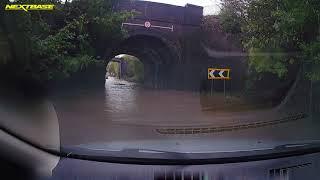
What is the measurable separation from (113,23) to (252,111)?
1.91 metres

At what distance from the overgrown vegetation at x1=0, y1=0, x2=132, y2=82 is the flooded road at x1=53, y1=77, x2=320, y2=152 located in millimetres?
344

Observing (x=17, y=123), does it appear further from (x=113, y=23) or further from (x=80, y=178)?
(x=113, y=23)

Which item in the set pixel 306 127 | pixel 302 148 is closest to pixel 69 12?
pixel 302 148

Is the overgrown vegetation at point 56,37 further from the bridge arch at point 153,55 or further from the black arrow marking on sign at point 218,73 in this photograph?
the black arrow marking on sign at point 218,73

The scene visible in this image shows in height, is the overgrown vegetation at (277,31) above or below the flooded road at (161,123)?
above

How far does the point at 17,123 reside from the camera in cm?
350

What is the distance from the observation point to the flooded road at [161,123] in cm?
388

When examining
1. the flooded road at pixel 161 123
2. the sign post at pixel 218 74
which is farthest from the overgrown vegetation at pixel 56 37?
the sign post at pixel 218 74

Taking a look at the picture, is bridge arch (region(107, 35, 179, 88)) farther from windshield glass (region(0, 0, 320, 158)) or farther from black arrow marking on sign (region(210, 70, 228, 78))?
black arrow marking on sign (region(210, 70, 228, 78))

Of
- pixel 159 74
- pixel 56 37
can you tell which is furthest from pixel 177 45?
pixel 56 37

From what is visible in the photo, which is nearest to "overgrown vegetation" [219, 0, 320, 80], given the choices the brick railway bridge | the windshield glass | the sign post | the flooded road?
the windshield glass

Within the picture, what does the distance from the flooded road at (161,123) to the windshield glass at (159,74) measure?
0.05ft

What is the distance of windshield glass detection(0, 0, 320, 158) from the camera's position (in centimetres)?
370

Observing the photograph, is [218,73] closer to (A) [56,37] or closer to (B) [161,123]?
(B) [161,123]
